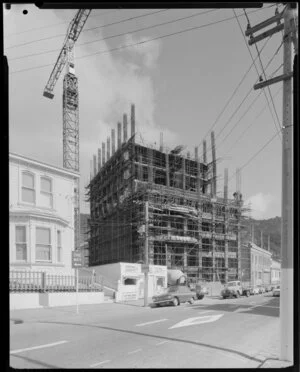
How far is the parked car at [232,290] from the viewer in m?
9.18

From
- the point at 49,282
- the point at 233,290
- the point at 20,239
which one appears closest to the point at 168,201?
the point at 20,239

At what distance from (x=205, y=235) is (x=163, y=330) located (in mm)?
1983

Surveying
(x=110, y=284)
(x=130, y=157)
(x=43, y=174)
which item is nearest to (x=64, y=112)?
(x=130, y=157)

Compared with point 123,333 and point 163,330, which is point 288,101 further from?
point 123,333

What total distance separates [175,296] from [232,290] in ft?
12.9

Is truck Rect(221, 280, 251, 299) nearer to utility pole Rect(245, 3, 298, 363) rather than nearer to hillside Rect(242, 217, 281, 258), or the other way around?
hillside Rect(242, 217, 281, 258)

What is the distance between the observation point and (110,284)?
1786cm

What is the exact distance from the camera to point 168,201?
507 centimetres

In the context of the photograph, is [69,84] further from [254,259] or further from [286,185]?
[254,259]

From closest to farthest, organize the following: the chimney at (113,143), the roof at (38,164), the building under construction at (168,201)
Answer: the roof at (38,164) < the chimney at (113,143) < the building under construction at (168,201)

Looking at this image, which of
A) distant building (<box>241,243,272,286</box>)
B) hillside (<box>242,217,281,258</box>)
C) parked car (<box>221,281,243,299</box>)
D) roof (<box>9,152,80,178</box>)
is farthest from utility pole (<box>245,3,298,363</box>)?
parked car (<box>221,281,243,299</box>)

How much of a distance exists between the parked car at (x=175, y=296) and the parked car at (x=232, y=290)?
134cm

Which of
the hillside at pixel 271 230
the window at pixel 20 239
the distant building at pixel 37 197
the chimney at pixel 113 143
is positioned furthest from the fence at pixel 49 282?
the hillside at pixel 271 230

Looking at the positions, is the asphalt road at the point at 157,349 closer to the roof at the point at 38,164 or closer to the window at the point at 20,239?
the window at the point at 20,239
